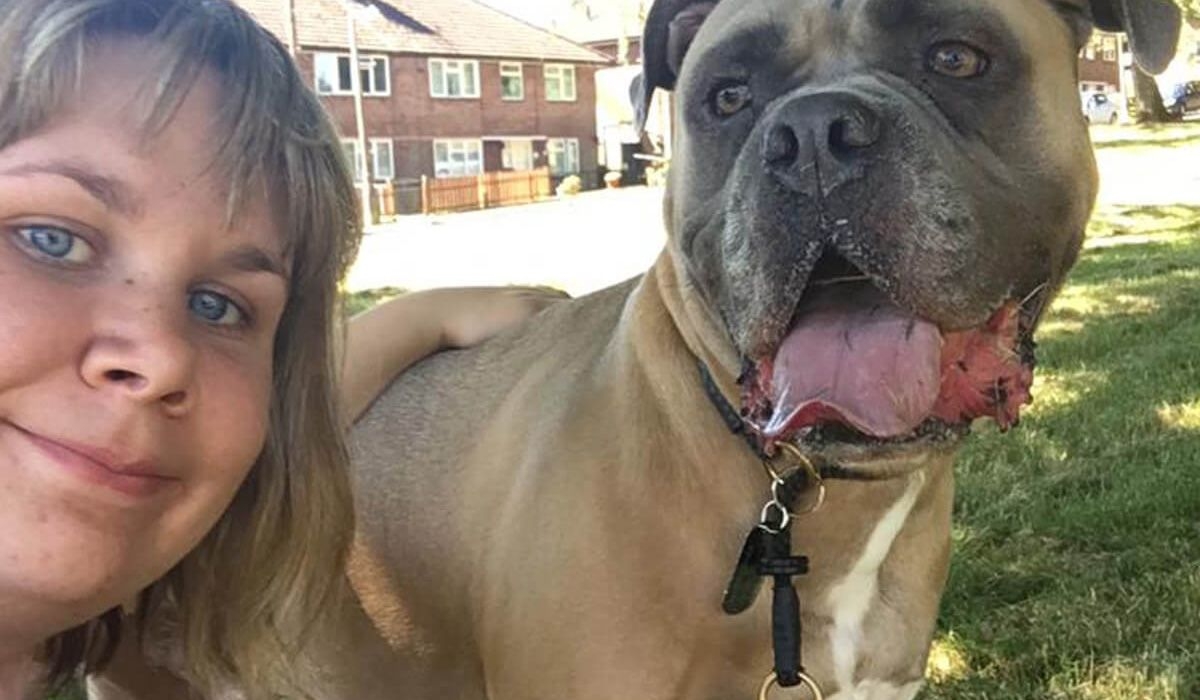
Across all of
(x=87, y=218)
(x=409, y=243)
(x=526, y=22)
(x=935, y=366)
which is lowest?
(x=409, y=243)

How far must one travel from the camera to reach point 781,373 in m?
2.33

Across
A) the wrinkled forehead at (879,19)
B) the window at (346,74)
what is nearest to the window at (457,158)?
the window at (346,74)

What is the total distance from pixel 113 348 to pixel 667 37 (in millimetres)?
1417

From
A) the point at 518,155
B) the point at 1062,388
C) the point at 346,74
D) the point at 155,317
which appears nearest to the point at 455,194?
the point at 346,74

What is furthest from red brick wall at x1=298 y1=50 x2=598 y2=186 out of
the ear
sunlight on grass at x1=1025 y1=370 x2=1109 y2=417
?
the ear

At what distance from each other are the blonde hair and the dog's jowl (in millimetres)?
375

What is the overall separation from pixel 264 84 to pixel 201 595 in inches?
35.6

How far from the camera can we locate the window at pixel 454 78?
39.8 meters

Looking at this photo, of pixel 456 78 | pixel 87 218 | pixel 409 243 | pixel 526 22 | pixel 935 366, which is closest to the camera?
pixel 87 218

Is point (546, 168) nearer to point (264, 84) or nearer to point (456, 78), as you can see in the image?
point (456, 78)

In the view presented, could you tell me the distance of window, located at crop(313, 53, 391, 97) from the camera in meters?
37.1

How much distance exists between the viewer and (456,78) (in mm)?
40531

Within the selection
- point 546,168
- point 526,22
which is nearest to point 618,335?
point 546,168

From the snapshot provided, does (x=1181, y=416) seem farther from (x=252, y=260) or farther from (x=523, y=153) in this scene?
(x=523, y=153)
